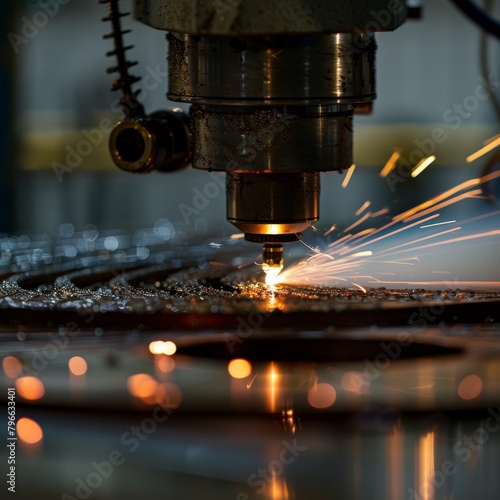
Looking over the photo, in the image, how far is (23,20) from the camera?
4859mm

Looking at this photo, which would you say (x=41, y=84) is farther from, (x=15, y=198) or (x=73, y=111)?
(x=15, y=198)

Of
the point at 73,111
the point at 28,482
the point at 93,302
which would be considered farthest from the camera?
the point at 73,111

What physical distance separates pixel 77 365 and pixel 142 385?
12cm

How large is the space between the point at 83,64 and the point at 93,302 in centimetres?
490

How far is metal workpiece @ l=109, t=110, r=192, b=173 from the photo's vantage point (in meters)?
1.23

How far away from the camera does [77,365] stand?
1156mm

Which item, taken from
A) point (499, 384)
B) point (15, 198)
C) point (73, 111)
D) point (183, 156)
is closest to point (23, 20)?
point (73, 111)
